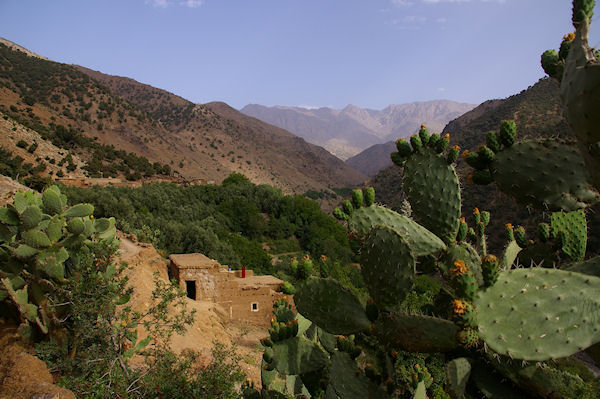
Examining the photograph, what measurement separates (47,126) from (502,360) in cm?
4158

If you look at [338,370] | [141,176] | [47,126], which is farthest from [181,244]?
[47,126]

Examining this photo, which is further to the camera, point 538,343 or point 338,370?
point 338,370

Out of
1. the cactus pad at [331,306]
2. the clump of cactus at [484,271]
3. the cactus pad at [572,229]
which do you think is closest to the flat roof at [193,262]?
the clump of cactus at [484,271]

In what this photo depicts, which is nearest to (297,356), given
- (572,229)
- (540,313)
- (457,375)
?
(457,375)

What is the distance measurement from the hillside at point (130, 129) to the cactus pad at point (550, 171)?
33.5m

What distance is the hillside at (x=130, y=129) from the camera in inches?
1384

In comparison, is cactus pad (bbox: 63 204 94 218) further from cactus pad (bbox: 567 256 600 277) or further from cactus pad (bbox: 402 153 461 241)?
cactus pad (bbox: 567 256 600 277)

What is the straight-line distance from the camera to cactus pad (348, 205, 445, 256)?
2408 millimetres

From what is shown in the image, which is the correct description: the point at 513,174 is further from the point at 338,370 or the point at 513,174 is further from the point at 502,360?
the point at 338,370

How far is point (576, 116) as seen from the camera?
1630mm

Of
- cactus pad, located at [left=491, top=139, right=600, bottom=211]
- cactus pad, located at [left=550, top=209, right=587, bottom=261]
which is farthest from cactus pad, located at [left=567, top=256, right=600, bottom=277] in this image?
cactus pad, located at [left=550, top=209, right=587, bottom=261]

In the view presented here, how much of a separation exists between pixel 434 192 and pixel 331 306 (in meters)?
1.03

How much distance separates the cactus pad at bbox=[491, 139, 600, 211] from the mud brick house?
31.6 feet

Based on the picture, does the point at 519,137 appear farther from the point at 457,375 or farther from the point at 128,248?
the point at 457,375
